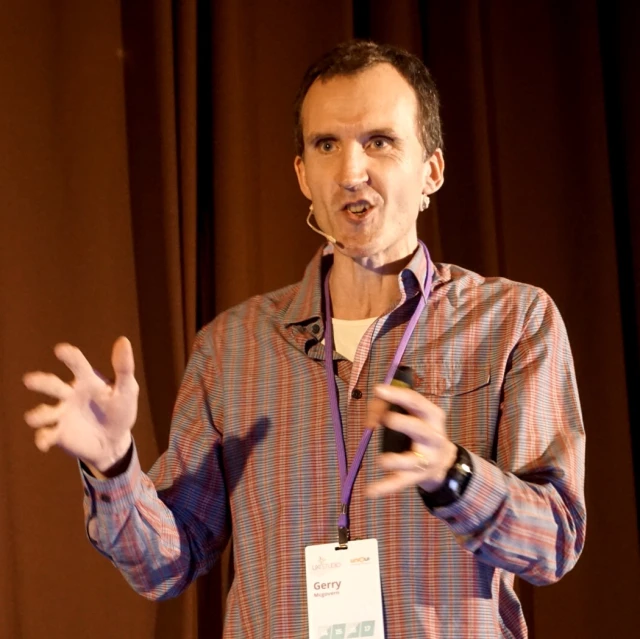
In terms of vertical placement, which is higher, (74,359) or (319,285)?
(319,285)

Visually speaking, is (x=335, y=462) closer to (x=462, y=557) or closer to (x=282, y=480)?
(x=282, y=480)

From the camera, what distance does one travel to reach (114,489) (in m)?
1.49

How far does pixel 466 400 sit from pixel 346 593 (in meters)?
0.39

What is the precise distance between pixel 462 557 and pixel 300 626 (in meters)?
0.29

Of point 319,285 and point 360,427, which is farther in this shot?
point 319,285

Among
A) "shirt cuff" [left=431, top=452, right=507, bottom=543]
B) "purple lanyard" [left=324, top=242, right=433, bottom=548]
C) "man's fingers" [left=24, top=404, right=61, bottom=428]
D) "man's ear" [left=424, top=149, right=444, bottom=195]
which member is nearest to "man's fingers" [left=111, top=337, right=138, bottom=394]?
"man's fingers" [left=24, top=404, right=61, bottom=428]

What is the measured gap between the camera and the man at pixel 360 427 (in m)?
→ 1.40

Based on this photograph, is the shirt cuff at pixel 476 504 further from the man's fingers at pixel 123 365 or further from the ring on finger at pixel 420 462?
the man's fingers at pixel 123 365

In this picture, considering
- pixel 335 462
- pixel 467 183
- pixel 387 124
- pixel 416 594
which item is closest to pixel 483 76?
pixel 467 183

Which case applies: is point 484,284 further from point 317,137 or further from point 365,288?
point 317,137

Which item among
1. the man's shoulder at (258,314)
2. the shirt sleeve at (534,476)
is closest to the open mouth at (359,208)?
the man's shoulder at (258,314)

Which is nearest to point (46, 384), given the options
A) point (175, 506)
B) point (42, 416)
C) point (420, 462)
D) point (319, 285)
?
point (42, 416)

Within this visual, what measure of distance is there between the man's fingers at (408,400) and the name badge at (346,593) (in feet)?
1.15

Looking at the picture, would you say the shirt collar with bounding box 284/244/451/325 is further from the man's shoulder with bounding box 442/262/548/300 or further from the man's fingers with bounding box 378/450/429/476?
the man's fingers with bounding box 378/450/429/476
